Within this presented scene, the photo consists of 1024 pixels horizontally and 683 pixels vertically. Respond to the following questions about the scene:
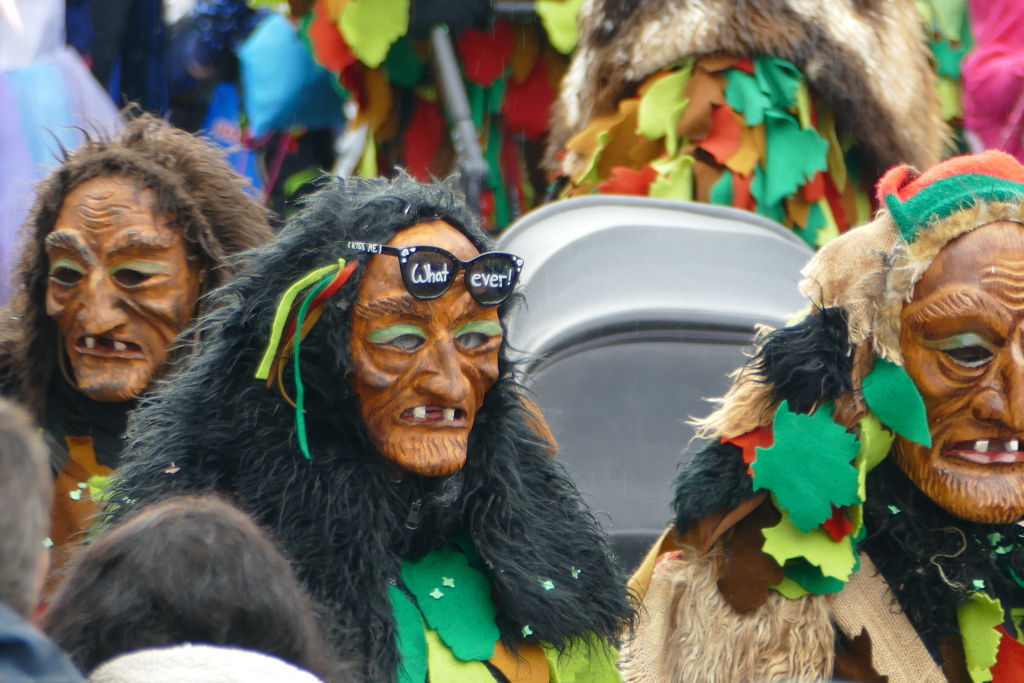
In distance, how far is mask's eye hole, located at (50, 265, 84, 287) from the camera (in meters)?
2.61

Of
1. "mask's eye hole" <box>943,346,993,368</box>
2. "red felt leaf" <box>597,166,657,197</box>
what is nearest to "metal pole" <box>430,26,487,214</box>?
"red felt leaf" <box>597,166,657,197</box>

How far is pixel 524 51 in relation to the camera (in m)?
4.67

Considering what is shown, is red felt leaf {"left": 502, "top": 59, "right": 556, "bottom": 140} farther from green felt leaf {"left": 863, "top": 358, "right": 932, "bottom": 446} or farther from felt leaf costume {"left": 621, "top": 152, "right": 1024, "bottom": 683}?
green felt leaf {"left": 863, "top": 358, "right": 932, "bottom": 446}

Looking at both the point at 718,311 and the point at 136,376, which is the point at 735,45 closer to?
the point at 718,311

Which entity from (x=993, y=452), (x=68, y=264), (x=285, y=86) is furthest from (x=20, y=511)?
(x=285, y=86)

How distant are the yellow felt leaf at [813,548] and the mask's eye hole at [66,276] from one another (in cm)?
142

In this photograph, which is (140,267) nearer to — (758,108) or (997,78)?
(758,108)

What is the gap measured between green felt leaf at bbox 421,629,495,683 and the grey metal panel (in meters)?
1.04

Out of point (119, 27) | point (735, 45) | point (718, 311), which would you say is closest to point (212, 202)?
point (718, 311)

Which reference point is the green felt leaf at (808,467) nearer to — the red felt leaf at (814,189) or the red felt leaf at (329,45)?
the red felt leaf at (814,189)

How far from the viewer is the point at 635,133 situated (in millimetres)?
3797

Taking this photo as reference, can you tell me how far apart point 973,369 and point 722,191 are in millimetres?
1505

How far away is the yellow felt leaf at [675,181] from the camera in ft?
12.1

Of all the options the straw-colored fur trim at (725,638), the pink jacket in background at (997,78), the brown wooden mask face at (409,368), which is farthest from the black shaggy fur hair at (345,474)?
the pink jacket in background at (997,78)
